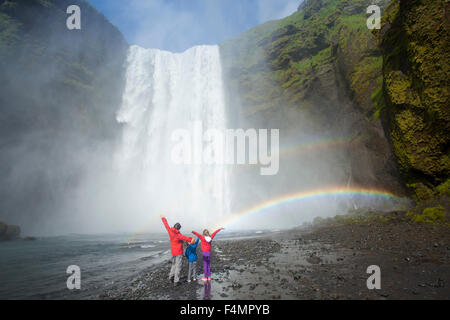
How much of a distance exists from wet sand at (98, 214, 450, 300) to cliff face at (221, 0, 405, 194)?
7.57m

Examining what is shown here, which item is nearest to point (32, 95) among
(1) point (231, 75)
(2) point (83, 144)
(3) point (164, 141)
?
(2) point (83, 144)

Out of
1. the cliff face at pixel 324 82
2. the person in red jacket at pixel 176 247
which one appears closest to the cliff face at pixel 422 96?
the cliff face at pixel 324 82

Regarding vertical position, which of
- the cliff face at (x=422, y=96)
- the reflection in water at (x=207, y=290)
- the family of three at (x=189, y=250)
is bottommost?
the reflection in water at (x=207, y=290)

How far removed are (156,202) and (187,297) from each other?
37.4 metres

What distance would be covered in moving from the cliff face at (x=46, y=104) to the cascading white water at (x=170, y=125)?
5023mm

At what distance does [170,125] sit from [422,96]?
3864 cm

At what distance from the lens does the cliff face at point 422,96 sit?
10.7 metres

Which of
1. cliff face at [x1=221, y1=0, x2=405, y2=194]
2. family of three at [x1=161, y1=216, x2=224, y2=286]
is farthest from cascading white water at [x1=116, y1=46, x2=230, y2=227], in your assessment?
family of three at [x1=161, y1=216, x2=224, y2=286]

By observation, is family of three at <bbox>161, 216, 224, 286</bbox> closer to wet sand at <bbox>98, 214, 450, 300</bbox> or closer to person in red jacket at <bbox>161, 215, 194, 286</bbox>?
person in red jacket at <bbox>161, 215, 194, 286</bbox>

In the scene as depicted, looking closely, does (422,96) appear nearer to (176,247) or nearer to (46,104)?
(176,247)

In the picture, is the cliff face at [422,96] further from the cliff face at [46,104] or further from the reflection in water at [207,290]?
the cliff face at [46,104]

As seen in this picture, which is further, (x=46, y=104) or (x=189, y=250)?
(x=46, y=104)

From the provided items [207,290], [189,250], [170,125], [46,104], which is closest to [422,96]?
[189,250]

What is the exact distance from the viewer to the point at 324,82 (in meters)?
29.9
